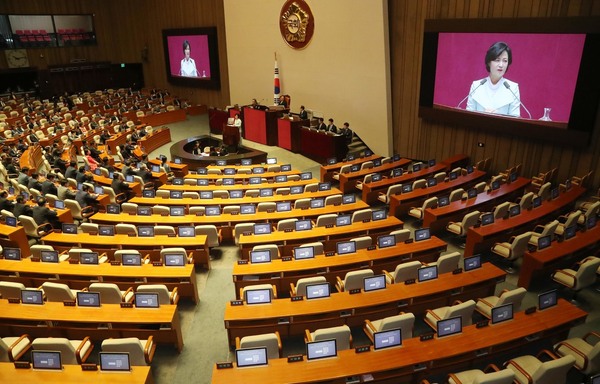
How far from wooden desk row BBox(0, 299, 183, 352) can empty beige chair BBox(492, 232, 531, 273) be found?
5856 mm

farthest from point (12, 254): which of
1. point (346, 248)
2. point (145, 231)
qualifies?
point (346, 248)

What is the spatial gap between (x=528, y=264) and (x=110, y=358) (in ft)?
21.4

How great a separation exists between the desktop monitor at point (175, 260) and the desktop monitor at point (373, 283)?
3.08m

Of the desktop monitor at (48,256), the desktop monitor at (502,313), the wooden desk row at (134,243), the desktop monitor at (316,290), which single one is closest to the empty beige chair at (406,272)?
the desktop monitor at (316,290)

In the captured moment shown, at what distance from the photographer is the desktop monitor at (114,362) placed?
4801mm

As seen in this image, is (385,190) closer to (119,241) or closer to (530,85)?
(530,85)

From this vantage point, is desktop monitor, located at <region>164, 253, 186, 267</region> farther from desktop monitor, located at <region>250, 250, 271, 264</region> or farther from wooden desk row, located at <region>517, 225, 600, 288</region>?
wooden desk row, located at <region>517, 225, 600, 288</region>

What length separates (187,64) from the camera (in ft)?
78.6

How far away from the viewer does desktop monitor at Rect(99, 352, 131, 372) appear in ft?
15.8

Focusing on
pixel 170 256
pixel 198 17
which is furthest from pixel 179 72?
pixel 170 256

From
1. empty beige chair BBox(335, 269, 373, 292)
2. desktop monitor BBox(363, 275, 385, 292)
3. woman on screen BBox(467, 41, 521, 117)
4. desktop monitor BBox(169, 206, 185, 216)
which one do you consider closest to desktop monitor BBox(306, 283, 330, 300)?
empty beige chair BBox(335, 269, 373, 292)

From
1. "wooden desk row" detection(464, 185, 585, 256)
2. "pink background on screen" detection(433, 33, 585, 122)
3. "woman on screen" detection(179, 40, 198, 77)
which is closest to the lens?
"wooden desk row" detection(464, 185, 585, 256)

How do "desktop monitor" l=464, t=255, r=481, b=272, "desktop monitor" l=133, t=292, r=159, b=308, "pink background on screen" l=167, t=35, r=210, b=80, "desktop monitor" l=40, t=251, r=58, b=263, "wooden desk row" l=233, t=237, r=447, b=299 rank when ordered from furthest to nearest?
1. "pink background on screen" l=167, t=35, r=210, b=80
2. "desktop monitor" l=40, t=251, r=58, b=263
3. "wooden desk row" l=233, t=237, r=447, b=299
4. "desktop monitor" l=464, t=255, r=481, b=272
5. "desktop monitor" l=133, t=292, r=159, b=308

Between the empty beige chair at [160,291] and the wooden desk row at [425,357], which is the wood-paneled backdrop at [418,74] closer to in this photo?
the wooden desk row at [425,357]
